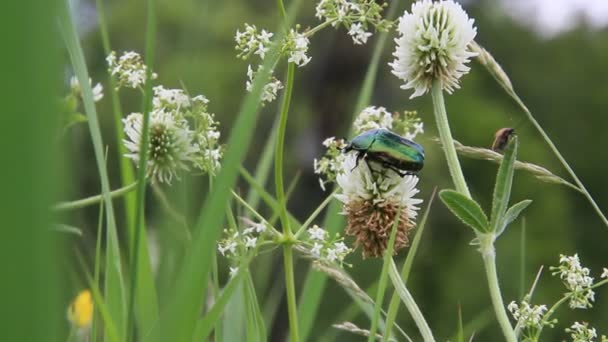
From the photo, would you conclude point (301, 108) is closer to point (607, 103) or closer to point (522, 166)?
point (607, 103)

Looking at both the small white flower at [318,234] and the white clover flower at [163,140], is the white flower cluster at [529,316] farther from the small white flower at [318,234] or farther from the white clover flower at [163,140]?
the white clover flower at [163,140]

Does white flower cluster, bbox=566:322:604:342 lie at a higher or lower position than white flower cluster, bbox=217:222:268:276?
lower

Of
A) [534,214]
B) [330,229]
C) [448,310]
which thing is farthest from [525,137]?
[330,229]

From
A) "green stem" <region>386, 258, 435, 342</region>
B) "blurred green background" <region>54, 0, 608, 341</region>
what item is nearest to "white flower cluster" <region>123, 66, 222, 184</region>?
"green stem" <region>386, 258, 435, 342</region>

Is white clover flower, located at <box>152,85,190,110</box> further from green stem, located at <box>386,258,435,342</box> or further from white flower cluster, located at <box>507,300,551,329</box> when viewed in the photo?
white flower cluster, located at <box>507,300,551,329</box>

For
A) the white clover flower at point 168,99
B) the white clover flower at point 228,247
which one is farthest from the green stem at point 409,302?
the white clover flower at point 168,99
